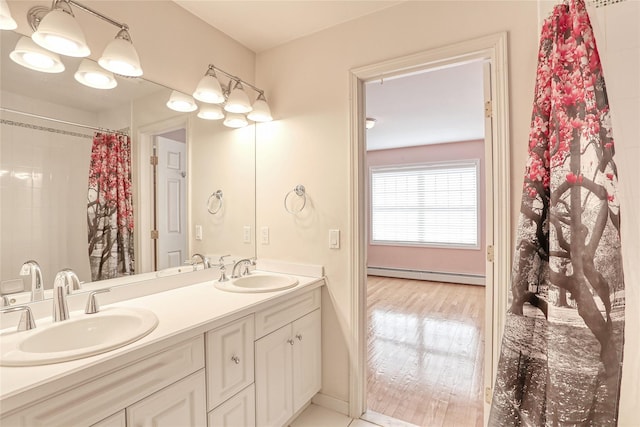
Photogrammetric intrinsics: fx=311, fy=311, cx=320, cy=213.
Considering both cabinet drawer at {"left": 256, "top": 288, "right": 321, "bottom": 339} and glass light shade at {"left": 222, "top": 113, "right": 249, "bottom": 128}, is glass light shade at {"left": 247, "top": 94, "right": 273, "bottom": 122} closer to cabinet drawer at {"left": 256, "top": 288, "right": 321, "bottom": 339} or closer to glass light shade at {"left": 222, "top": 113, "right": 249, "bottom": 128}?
glass light shade at {"left": 222, "top": 113, "right": 249, "bottom": 128}

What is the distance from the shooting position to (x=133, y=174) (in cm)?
167

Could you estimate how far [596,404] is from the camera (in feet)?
3.66

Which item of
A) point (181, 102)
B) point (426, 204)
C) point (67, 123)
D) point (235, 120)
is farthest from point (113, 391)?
point (426, 204)

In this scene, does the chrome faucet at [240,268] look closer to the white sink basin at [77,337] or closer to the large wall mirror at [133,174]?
the large wall mirror at [133,174]

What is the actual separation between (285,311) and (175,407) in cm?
69

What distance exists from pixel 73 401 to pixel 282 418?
43.2 inches

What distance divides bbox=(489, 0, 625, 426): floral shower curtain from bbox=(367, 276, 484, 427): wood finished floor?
2.66 feet

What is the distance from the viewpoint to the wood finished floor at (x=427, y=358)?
200 cm

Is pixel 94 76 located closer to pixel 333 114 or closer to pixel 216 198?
pixel 216 198

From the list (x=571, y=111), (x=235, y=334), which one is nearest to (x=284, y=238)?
(x=235, y=334)

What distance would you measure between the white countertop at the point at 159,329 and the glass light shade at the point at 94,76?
1.08m

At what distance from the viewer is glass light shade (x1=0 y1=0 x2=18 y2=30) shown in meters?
1.14

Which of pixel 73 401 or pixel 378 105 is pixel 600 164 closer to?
pixel 73 401

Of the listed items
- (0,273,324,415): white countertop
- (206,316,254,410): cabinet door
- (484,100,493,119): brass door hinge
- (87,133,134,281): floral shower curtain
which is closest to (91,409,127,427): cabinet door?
(0,273,324,415): white countertop
